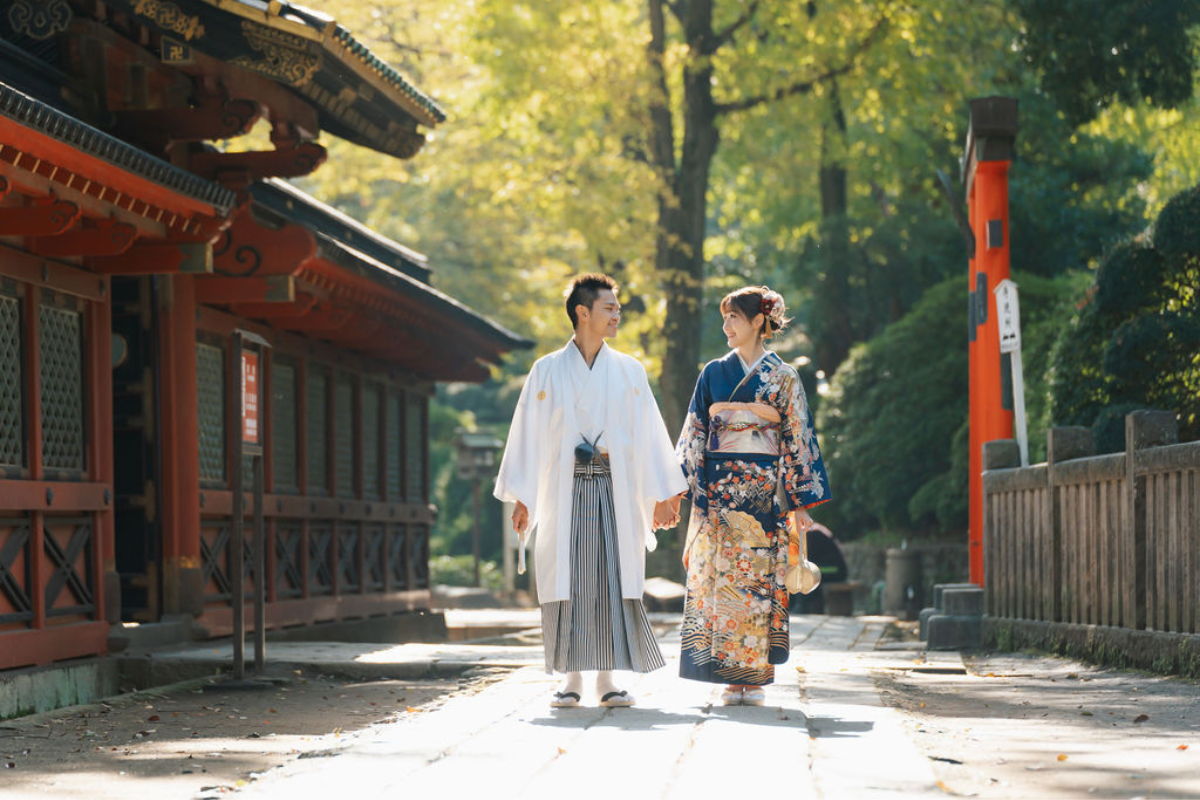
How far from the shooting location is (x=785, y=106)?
22.5 m

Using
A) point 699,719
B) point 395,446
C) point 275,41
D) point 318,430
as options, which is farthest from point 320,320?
point 699,719

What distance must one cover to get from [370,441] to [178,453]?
517 cm

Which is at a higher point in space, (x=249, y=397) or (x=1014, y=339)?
(x=1014, y=339)

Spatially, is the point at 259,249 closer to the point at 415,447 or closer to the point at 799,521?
the point at 799,521

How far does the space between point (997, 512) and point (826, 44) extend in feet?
34.3

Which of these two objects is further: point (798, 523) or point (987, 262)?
point (987, 262)

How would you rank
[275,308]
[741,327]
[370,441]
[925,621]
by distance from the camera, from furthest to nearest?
1. [370,441]
2. [925,621]
3. [275,308]
4. [741,327]

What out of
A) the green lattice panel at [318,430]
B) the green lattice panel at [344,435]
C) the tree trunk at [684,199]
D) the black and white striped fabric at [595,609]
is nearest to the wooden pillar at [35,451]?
the black and white striped fabric at [595,609]

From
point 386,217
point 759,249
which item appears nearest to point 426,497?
point 386,217

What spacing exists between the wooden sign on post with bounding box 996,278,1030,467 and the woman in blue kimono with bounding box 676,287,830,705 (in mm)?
4586

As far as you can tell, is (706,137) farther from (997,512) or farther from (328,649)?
(328,649)

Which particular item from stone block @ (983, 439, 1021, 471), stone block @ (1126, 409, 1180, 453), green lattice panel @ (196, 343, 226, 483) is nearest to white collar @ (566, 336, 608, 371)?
stone block @ (1126, 409, 1180, 453)

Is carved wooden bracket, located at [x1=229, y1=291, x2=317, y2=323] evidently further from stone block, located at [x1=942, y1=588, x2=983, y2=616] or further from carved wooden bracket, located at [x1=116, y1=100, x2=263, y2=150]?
stone block, located at [x1=942, y1=588, x2=983, y2=616]

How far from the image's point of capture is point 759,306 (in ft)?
23.7
